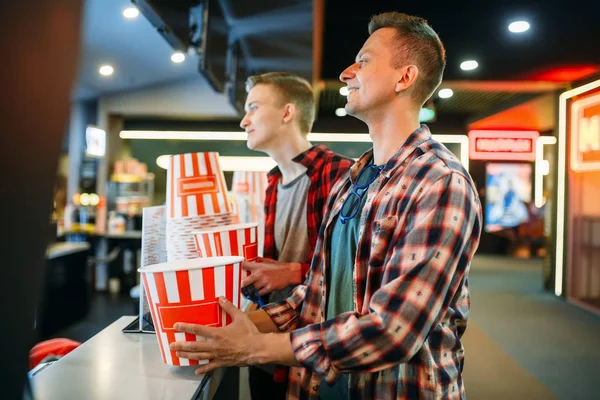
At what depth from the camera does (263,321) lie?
1.27 m

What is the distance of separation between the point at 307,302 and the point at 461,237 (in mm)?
500

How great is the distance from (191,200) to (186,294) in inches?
20.3

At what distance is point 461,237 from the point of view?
0.95 meters

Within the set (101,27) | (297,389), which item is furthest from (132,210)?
(297,389)

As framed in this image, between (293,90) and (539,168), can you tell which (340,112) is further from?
(293,90)

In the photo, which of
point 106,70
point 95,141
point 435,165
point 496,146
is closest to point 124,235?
point 95,141

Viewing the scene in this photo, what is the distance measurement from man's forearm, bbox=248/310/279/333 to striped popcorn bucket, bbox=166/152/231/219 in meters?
0.33

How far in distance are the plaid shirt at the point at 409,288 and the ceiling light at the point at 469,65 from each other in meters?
5.29

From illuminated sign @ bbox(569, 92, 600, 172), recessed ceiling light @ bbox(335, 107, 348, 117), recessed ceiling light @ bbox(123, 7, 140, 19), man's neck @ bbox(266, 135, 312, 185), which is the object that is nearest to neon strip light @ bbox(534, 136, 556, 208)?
illuminated sign @ bbox(569, 92, 600, 172)

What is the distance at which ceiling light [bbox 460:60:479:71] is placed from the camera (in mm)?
5988

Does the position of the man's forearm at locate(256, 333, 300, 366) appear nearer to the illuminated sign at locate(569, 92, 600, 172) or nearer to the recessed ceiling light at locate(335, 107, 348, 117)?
the illuminated sign at locate(569, 92, 600, 172)

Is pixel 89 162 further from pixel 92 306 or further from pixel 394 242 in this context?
pixel 394 242

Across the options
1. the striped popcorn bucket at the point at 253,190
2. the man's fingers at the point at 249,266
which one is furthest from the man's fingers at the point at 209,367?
the striped popcorn bucket at the point at 253,190

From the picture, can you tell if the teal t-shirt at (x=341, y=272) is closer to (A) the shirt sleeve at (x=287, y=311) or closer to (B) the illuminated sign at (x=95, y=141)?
(A) the shirt sleeve at (x=287, y=311)
